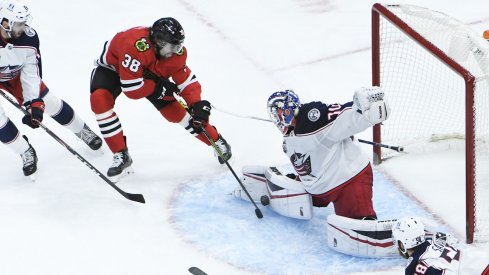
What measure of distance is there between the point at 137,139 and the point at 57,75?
3.37 ft

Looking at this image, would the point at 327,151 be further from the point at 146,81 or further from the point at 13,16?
the point at 13,16

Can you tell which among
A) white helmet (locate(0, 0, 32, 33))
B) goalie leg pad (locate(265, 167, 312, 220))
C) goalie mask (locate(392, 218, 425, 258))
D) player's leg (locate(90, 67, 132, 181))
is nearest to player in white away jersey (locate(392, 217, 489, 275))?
goalie mask (locate(392, 218, 425, 258))

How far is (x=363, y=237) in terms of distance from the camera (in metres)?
4.63

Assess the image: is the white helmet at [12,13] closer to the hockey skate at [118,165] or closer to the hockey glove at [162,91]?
the hockey glove at [162,91]

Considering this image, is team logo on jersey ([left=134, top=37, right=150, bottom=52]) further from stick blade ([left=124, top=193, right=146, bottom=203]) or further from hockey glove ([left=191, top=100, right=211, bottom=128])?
stick blade ([left=124, top=193, right=146, bottom=203])

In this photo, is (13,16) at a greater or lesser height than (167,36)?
greater

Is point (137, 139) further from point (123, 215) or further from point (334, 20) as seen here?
point (334, 20)

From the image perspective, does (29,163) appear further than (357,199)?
Yes

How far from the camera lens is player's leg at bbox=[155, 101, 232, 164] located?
214 inches

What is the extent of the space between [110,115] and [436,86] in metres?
1.82

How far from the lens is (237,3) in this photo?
7594 mm

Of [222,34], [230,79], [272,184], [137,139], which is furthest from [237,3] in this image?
[272,184]

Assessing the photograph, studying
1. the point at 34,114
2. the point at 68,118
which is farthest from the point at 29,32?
the point at 68,118

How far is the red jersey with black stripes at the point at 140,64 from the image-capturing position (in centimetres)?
513
